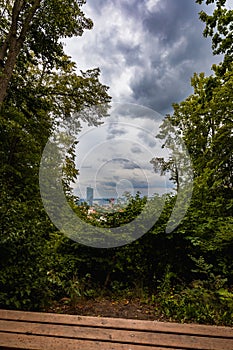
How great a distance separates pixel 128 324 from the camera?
1.77 meters

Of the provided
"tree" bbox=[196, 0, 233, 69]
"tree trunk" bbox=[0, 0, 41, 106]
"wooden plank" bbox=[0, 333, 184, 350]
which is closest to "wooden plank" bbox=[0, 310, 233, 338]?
"wooden plank" bbox=[0, 333, 184, 350]

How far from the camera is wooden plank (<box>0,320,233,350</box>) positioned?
150 centimetres

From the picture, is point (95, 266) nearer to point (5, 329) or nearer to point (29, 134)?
point (5, 329)

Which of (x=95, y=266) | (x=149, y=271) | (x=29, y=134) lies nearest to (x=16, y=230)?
(x=95, y=266)

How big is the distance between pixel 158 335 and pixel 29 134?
520 cm

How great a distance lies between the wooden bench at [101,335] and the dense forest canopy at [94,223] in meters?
0.92

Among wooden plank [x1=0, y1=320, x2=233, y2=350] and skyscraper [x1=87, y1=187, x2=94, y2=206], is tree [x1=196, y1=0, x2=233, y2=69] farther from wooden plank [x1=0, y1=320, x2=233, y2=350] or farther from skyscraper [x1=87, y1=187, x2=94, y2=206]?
wooden plank [x1=0, y1=320, x2=233, y2=350]

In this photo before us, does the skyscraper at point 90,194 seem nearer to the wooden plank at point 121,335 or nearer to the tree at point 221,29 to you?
the wooden plank at point 121,335

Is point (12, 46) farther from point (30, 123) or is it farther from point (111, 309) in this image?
point (111, 309)

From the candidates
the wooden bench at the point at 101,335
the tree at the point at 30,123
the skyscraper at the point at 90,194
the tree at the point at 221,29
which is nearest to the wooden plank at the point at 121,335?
the wooden bench at the point at 101,335

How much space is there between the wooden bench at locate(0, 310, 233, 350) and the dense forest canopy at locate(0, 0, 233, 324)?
0.92 metres

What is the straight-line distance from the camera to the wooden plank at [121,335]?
1503 mm

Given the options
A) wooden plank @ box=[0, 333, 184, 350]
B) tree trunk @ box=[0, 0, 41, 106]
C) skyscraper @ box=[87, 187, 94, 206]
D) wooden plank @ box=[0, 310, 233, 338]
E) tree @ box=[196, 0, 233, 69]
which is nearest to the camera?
wooden plank @ box=[0, 333, 184, 350]

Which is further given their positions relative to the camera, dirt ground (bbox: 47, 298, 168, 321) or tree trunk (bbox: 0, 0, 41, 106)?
tree trunk (bbox: 0, 0, 41, 106)
